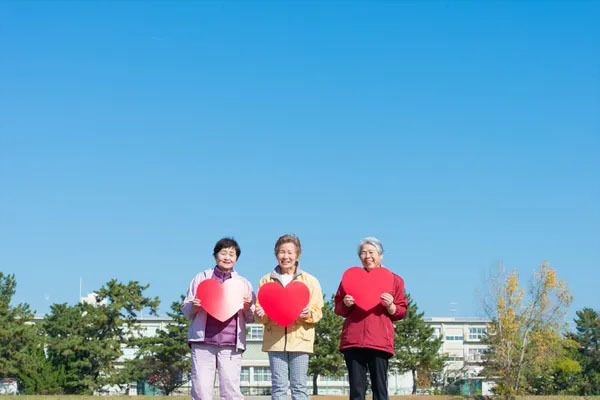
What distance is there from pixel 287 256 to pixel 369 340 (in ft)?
3.69

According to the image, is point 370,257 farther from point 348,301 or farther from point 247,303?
point 247,303

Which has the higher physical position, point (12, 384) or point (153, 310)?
point (153, 310)

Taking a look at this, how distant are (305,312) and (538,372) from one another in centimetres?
3287

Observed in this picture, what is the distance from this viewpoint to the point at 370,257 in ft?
22.5

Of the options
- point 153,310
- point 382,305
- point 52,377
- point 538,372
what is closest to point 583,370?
point 538,372

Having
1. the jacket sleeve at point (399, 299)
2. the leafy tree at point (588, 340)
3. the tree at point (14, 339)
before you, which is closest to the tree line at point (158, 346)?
the tree at point (14, 339)

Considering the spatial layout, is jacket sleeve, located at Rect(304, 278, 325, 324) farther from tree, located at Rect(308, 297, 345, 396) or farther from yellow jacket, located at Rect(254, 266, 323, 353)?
tree, located at Rect(308, 297, 345, 396)

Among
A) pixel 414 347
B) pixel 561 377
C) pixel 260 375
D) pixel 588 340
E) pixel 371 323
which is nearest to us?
pixel 371 323

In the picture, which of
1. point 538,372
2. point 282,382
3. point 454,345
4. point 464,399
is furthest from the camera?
point 454,345

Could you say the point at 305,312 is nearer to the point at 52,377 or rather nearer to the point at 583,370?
the point at 52,377

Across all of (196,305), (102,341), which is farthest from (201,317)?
(102,341)

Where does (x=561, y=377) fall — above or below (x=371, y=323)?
below

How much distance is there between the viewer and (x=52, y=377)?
3700 cm

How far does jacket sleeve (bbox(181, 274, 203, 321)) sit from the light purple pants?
1.01ft
